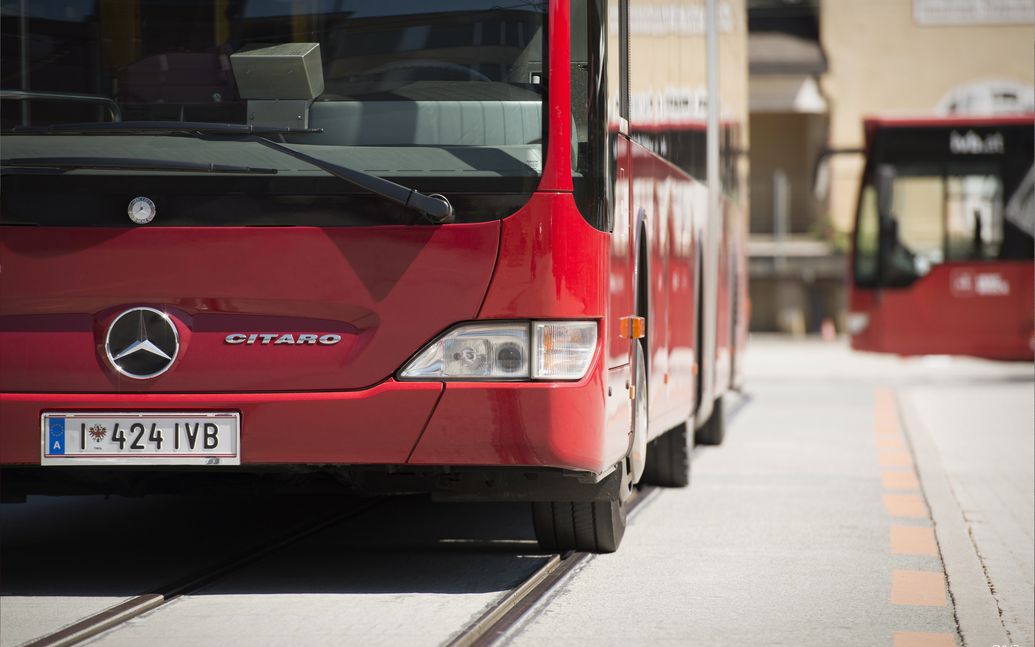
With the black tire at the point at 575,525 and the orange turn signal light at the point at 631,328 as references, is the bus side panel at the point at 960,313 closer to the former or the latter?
the black tire at the point at 575,525

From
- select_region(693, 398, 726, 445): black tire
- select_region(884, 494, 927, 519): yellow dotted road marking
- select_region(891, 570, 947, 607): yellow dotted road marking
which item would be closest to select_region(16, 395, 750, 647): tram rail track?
select_region(891, 570, 947, 607): yellow dotted road marking

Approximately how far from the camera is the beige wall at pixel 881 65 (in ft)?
150

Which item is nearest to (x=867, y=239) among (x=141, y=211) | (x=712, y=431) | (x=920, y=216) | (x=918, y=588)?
(x=920, y=216)

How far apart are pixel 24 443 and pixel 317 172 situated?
139cm

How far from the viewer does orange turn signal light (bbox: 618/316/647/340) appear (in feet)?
22.6

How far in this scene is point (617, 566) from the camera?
24.4ft

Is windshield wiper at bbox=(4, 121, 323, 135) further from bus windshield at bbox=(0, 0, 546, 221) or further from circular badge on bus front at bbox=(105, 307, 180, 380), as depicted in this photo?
circular badge on bus front at bbox=(105, 307, 180, 380)

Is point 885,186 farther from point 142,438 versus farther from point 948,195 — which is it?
point 142,438

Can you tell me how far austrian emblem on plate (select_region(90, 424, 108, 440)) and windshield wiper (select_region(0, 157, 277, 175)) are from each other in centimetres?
89

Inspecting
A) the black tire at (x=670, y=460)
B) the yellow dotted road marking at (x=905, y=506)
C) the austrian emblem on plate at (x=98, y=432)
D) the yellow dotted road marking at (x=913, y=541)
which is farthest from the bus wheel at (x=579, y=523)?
the black tire at (x=670, y=460)

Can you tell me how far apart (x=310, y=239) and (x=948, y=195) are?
1997 centimetres

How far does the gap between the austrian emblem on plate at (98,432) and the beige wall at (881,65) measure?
134 ft

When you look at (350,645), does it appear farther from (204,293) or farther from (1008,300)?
(1008,300)

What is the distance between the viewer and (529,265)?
20.1 feet
